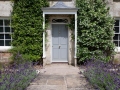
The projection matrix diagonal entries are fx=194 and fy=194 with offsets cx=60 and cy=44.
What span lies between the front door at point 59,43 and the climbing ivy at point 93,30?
102cm

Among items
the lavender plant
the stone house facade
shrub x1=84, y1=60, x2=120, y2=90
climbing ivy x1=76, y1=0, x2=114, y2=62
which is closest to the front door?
the stone house facade

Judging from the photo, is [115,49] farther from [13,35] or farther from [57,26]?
[13,35]

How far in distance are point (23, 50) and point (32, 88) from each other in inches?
199

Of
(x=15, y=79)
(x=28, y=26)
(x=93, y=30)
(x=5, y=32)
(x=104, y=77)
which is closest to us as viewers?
(x=15, y=79)

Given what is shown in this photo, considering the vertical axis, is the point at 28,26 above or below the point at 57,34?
above

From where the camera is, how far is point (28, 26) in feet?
38.2

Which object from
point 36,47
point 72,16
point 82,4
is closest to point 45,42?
point 36,47

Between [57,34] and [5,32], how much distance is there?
330 cm

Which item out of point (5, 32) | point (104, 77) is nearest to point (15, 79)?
point (104, 77)

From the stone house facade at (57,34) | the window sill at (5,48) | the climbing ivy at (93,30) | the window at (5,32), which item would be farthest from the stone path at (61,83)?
the window at (5,32)

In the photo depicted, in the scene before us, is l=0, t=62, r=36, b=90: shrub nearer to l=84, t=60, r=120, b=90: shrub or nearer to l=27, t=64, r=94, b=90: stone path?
l=27, t=64, r=94, b=90: stone path

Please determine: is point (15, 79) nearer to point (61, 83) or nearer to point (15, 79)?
point (15, 79)

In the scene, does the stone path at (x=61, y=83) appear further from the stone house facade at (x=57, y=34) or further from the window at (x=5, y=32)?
the window at (x=5, y=32)

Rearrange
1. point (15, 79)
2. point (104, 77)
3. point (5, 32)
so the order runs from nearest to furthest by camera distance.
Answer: point (15, 79) < point (104, 77) < point (5, 32)
